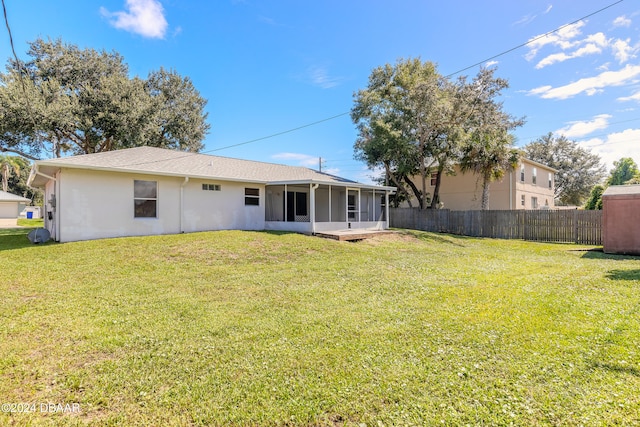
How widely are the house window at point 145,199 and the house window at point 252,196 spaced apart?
389cm

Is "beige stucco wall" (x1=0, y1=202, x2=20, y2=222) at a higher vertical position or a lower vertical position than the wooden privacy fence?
higher

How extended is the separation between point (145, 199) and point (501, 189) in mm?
22921

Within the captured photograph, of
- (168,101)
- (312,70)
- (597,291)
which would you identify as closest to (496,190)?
(312,70)

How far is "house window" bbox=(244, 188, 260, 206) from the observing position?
1484cm

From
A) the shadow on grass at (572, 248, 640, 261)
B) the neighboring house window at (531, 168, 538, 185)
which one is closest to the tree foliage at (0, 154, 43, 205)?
the shadow on grass at (572, 248, 640, 261)

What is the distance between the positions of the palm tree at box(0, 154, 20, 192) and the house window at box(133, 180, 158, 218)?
41.7 metres

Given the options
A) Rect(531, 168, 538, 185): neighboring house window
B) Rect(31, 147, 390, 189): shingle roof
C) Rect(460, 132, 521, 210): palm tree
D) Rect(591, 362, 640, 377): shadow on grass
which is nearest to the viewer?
Rect(591, 362, 640, 377): shadow on grass

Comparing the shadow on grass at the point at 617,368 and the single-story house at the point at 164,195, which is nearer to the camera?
the shadow on grass at the point at 617,368

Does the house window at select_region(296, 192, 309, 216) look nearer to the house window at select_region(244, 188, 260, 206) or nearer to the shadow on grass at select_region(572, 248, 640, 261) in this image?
the house window at select_region(244, 188, 260, 206)

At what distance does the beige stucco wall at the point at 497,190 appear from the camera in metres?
22.8

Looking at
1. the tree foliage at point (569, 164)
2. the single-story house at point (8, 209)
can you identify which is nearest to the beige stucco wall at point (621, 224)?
the tree foliage at point (569, 164)

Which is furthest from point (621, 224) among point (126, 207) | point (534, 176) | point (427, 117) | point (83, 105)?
point (83, 105)

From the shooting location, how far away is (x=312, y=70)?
18922 mm

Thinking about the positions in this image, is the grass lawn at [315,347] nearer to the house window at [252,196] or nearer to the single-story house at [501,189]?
the house window at [252,196]
